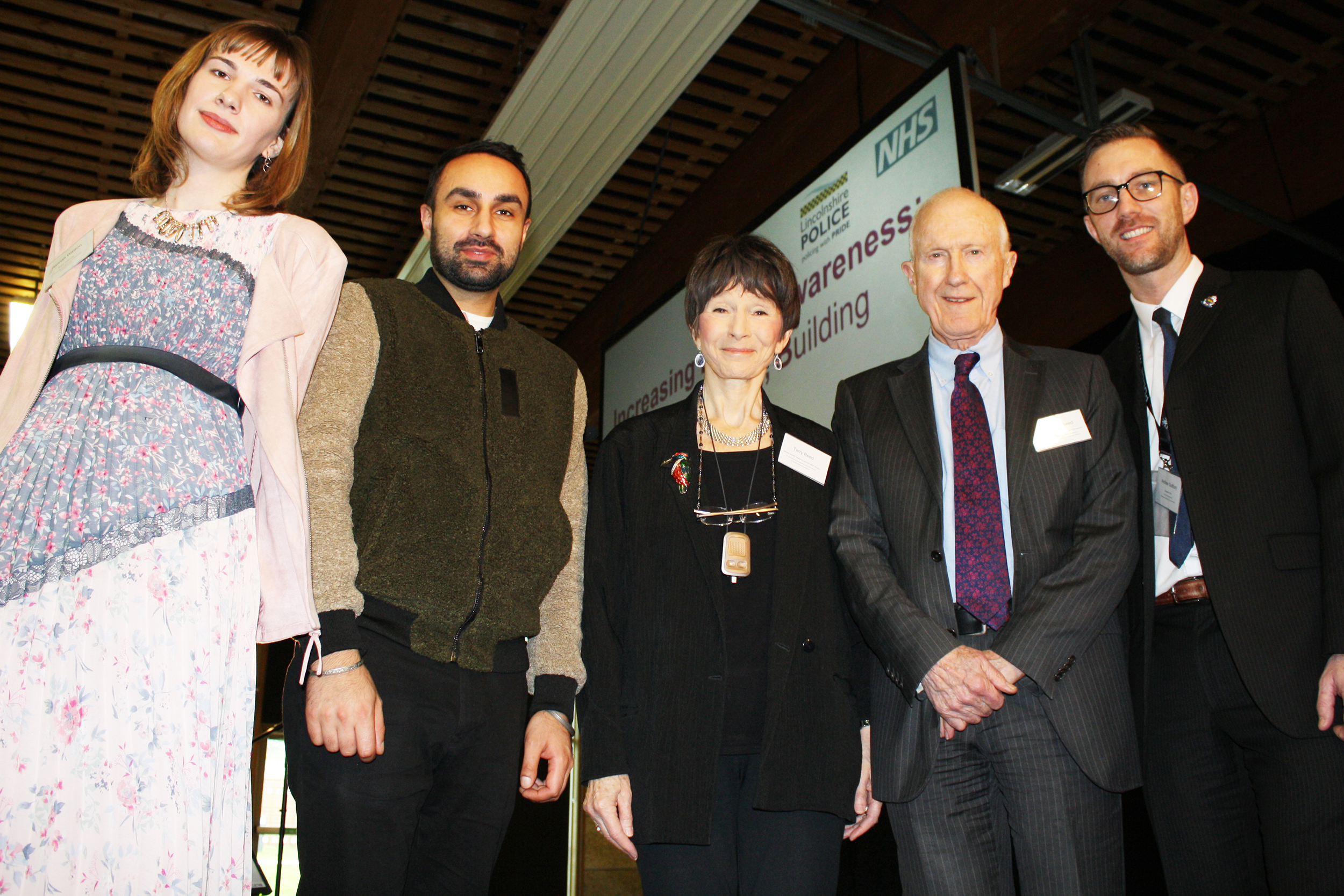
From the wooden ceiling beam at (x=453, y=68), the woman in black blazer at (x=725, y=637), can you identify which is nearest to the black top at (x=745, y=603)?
the woman in black blazer at (x=725, y=637)

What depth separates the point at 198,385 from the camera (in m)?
1.46

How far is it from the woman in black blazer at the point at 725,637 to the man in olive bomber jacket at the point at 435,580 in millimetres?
105

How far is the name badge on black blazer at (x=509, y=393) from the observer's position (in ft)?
6.63

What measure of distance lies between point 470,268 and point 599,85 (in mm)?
2652

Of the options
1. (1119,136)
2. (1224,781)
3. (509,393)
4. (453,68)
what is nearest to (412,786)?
(509,393)

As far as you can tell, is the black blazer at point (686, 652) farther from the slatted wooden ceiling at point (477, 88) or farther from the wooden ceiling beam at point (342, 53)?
the slatted wooden ceiling at point (477, 88)

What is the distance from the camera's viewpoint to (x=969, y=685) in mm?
1767

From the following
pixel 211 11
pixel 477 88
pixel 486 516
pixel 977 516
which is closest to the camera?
pixel 486 516

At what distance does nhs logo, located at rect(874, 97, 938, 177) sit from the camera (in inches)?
139

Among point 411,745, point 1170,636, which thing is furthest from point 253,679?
point 1170,636

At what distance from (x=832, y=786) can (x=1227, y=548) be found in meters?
0.91

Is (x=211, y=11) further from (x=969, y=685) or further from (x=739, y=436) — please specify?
(x=969, y=685)

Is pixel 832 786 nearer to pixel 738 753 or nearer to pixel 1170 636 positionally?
pixel 738 753

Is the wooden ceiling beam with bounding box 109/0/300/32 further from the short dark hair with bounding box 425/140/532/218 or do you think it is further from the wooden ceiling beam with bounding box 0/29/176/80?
the short dark hair with bounding box 425/140/532/218
